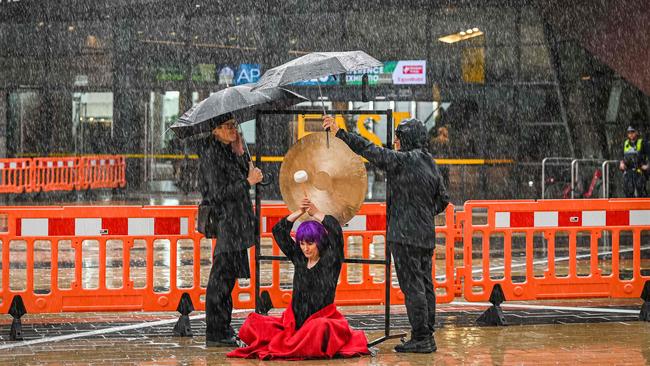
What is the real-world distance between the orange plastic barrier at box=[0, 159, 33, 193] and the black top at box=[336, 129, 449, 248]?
2136 centimetres

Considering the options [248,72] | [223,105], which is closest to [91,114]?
[248,72]

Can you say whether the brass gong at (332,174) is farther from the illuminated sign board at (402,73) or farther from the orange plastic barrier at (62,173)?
the orange plastic barrier at (62,173)

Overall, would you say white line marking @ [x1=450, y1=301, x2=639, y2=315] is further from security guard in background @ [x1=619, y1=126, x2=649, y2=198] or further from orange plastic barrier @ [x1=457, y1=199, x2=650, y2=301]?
security guard in background @ [x1=619, y1=126, x2=649, y2=198]

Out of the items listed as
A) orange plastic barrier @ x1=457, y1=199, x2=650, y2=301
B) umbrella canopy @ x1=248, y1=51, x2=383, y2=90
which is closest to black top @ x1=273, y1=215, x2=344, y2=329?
umbrella canopy @ x1=248, y1=51, x2=383, y2=90

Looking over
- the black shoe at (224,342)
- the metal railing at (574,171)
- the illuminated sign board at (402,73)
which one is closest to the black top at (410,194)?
the black shoe at (224,342)

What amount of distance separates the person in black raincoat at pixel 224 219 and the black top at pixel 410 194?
1053 mm

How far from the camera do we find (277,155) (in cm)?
3009

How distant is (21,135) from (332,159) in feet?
82.4

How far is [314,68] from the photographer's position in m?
9.08

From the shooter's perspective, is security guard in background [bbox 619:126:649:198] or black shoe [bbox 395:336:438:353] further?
security guard in background [bbox 619:126:649:198]

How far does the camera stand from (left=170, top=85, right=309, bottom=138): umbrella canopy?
9406 millimetres

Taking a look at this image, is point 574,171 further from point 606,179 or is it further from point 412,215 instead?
point 412,215

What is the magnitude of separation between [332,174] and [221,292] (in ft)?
4.32

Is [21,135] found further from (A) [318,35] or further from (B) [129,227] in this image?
(B) [129,227]
